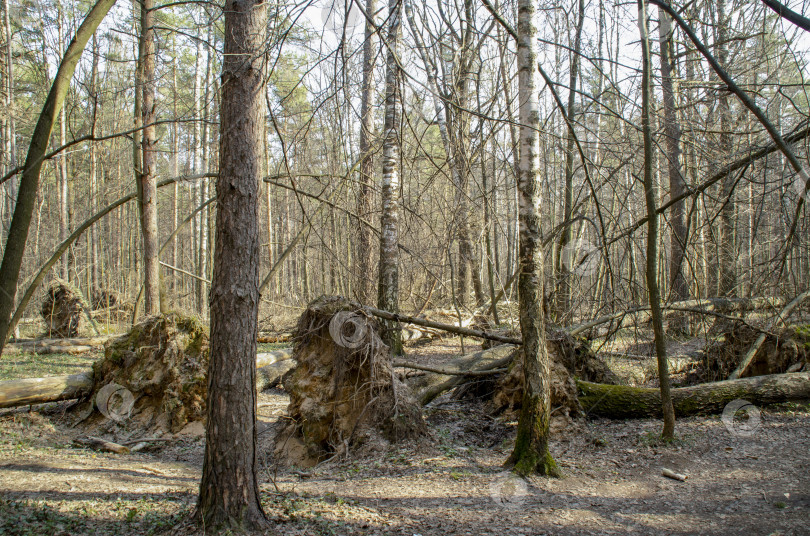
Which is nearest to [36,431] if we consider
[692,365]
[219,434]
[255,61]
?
[219,434]

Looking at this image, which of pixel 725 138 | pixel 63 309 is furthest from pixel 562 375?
pixel 63 309

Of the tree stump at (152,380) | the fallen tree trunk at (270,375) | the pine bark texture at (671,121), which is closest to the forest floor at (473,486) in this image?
the tree stump at (152,380)

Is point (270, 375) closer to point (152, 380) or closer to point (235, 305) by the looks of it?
point (152, 380)

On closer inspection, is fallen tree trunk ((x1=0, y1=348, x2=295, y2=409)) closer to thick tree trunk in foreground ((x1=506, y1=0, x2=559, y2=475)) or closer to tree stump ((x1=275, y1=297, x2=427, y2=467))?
tree stump ((x1=275, y1=297, x2=427, y2=467))

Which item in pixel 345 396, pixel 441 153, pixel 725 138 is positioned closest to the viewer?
pixel 725 138

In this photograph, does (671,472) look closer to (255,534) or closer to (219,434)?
(255,534)

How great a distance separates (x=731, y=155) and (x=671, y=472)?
2.96m

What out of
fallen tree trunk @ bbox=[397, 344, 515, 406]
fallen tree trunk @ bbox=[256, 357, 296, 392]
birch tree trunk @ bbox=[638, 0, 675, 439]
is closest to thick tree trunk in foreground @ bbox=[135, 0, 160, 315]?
fallen tree trunk @ bbox=[256, 357, 296, 392]

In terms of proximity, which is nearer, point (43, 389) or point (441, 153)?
point (43, 389)

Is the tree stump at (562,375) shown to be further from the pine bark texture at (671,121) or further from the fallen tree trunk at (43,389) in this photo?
the fallen tree trunk at (43,389)

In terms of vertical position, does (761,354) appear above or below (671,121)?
below

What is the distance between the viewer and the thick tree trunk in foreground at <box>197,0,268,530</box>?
10.5 feet

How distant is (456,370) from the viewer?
6863mm

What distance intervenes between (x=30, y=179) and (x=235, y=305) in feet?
4.34
